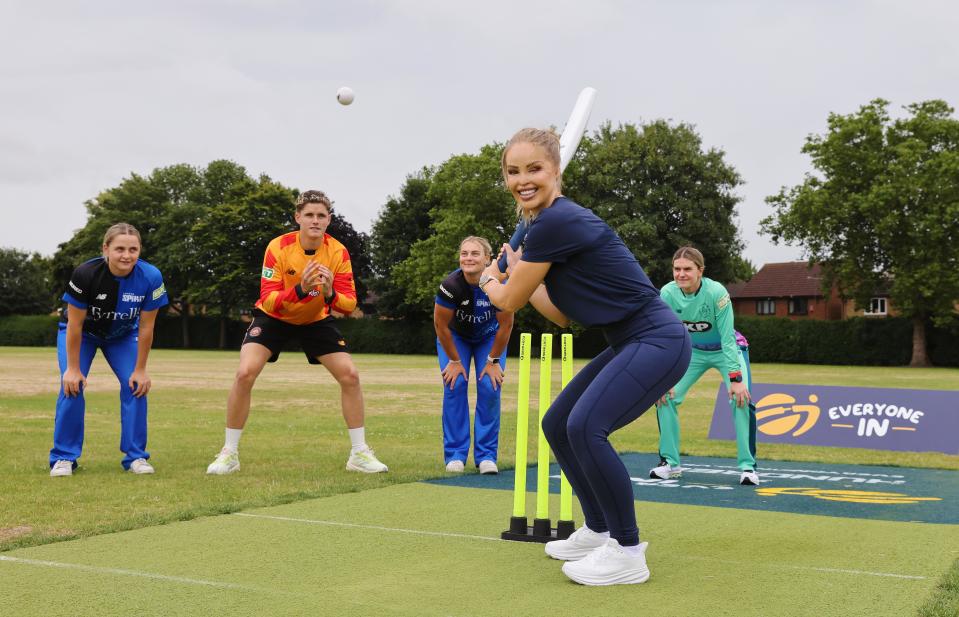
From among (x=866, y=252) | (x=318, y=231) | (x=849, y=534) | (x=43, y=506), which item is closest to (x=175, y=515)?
(x=43, y=506)

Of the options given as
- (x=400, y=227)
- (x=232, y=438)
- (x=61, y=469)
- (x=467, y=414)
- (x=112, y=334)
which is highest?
(x=400, y=227)

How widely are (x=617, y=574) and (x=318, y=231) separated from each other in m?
4.49

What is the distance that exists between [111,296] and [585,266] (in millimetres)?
5195

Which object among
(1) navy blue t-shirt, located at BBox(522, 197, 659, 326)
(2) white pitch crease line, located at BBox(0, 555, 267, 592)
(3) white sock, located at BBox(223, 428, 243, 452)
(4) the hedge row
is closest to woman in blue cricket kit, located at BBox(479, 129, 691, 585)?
(1) navy blue t-shirt, located at BBox(522, 197, 659, 326)

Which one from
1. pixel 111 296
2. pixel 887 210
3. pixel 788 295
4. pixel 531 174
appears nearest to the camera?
pixel 531 174

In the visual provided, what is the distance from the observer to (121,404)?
28.1 feet

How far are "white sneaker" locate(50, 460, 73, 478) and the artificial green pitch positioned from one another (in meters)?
2.70

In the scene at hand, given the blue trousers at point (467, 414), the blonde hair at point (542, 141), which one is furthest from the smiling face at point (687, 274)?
the blonde hair at point (542, 141)

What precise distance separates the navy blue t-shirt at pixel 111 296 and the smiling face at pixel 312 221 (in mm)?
1290

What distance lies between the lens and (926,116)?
162ft

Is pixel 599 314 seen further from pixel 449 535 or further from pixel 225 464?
pixel 225 464

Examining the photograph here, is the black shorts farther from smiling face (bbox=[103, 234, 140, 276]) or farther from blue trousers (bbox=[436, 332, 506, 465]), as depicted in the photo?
smiling face (bbox=[103, 234, 140, 276])

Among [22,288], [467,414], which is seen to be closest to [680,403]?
[467,414]

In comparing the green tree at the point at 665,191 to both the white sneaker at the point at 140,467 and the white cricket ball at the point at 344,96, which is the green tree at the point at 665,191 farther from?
the white sneaker at the point at 140,467
